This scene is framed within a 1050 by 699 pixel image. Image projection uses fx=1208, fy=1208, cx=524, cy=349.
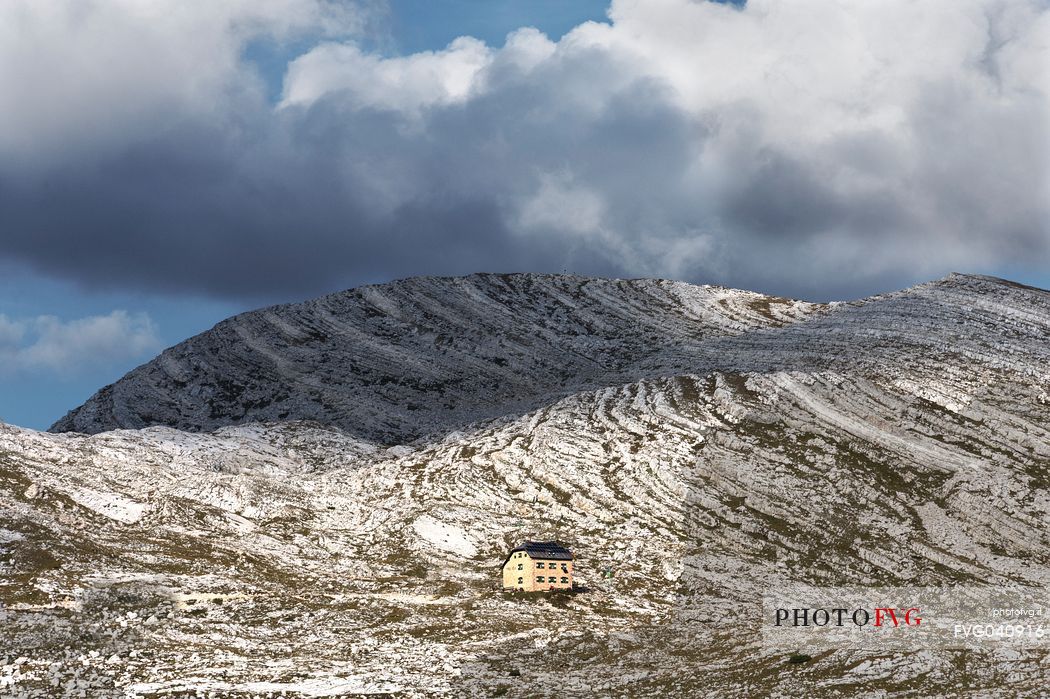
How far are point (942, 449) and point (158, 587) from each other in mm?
93759

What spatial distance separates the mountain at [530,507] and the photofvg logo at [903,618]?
2.69 metres

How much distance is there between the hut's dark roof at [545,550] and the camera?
4461 inches

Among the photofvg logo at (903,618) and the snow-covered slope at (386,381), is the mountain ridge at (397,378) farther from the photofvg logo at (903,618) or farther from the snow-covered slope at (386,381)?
the photofvg logo at (903,618)

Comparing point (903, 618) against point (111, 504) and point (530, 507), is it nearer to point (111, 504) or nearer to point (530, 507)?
point (530, 507)

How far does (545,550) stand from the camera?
114500 mm

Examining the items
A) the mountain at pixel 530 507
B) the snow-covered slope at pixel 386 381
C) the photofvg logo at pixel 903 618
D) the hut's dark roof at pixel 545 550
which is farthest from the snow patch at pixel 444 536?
the snow-covered slope at pixel 386 381

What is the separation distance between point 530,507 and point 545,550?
1936cm

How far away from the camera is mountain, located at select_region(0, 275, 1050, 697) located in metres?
90.6

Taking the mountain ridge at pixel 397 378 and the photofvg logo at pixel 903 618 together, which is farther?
the mountain ridge at pixel 397 378

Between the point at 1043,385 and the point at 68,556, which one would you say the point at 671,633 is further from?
the point at 1043,385

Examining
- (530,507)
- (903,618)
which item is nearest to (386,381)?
(530,507)

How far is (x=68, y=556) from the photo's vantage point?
113 m

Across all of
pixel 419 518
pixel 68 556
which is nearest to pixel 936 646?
pixel 419 518

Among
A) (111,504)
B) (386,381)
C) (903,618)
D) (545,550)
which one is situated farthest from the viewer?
(386,381)
